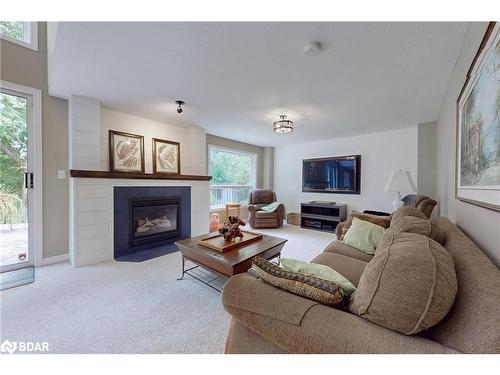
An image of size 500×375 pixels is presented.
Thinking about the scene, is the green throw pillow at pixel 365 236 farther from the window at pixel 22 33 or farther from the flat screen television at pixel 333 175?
the window at pixel 22 33

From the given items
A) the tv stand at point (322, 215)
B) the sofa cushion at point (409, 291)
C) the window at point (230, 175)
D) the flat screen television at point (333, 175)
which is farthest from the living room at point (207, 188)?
the window at point (230, 175)

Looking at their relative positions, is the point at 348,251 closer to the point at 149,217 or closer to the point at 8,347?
the point at 8,347

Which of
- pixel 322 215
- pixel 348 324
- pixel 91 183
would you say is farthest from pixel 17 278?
pixel 322 215

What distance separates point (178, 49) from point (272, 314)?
1.97 meters

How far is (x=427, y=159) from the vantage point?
11.7 ft

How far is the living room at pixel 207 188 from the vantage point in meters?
0.75

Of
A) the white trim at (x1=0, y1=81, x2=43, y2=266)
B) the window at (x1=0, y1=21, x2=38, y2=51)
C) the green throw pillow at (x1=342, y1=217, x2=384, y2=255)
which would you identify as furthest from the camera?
the white trim at (x1=0, y1=81, x2=43, y2=266)

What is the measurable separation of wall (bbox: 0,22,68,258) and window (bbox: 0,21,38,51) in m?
0.04

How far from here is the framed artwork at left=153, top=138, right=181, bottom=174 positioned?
3690 millimetres

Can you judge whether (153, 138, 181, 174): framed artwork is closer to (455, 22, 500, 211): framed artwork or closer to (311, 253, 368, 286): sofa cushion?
(311, 253, 368, 286): sofa cushion

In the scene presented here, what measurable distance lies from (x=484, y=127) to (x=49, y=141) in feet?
13.5

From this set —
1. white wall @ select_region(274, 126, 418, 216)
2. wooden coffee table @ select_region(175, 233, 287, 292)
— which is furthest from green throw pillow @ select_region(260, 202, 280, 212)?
wooden coffee table @ select_region(175, 233, 287, 292)
